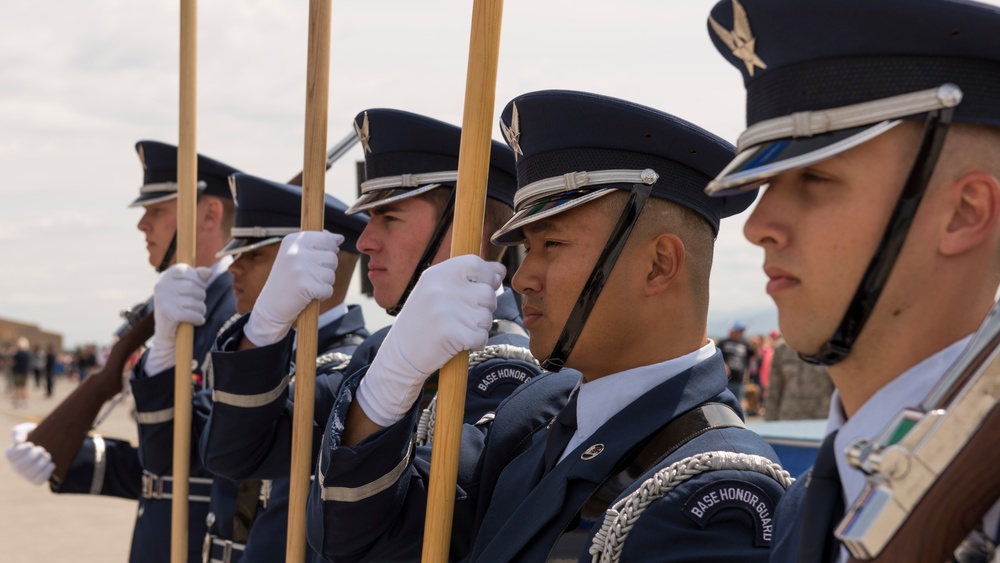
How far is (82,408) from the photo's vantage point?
5.66 m

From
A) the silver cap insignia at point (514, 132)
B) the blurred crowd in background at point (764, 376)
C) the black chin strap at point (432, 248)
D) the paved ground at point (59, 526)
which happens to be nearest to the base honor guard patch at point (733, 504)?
the blurred crowd in background at point (764, 376)

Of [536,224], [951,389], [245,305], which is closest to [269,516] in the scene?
[245,305]

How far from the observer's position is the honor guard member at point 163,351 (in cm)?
475

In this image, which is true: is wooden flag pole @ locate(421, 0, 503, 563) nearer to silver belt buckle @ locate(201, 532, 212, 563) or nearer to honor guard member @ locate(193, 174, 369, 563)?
honor guard member @ locate(193, 174, 369, 563)

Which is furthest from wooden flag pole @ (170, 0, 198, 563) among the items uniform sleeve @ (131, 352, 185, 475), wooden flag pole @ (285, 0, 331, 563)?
wooden flag pole @ (285, 0, 331, 563)

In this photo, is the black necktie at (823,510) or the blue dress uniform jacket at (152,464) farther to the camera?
the blue dress uniform jacket at (152,464)

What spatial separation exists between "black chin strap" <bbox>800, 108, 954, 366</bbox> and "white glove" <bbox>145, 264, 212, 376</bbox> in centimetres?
334

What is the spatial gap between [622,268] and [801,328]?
894 mm

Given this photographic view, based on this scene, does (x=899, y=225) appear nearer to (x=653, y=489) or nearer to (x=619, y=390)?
(x=653, y=489)

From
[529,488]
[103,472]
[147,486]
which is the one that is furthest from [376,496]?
[103,472]

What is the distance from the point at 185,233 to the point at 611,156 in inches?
88.1

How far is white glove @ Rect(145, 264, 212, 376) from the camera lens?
182 inches

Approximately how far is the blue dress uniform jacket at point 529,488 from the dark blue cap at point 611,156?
16.5 inches

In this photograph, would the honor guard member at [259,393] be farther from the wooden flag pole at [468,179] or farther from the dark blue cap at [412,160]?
the wooden flag pole at [468,179]
